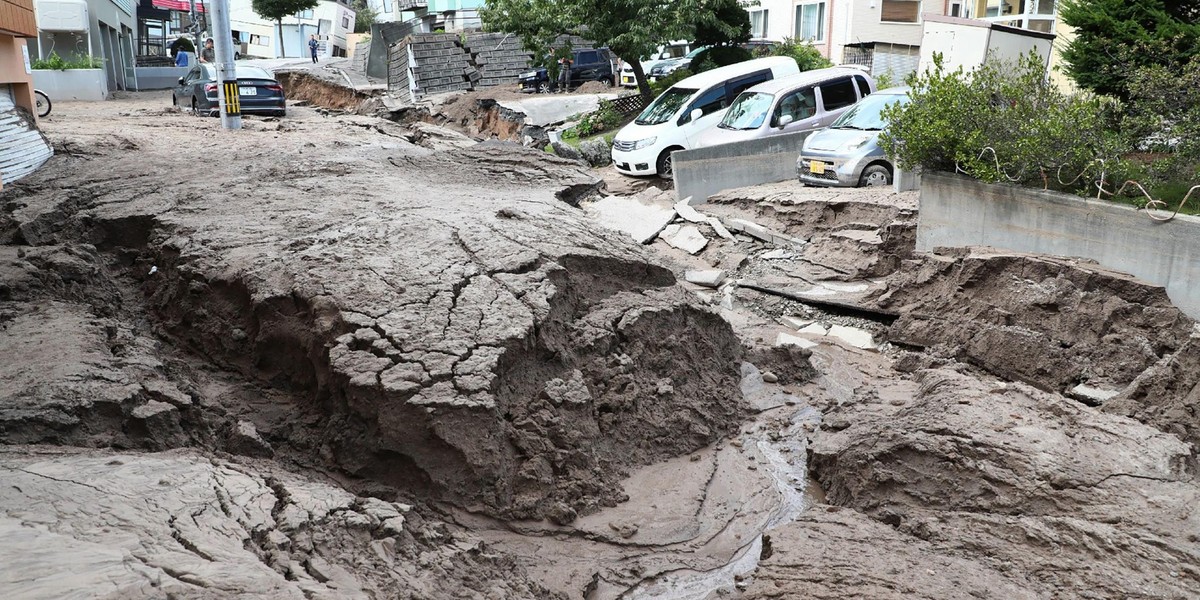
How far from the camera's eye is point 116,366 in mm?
6016

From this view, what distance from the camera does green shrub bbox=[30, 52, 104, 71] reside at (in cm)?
2738

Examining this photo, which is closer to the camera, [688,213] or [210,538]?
[210,538]

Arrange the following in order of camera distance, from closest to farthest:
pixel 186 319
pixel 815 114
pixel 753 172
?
pixel 186 319 → pixel 753 172 → pixel 815 114

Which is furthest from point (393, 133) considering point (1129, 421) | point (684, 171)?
point (1129, 421)

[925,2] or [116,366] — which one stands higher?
[925,2]

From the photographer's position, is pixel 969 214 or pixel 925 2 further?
pixel 925 2

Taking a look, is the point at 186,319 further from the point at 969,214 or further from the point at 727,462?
the point at 969,214

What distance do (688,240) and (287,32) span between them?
52.8m

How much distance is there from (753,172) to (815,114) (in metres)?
2.11

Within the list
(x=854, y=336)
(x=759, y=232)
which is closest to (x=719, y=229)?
(x=759, y=232)

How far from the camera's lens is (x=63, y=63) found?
2780cm

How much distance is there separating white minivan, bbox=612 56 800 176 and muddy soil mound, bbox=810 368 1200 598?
35.3ft

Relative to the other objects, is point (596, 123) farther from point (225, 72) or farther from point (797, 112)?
point (225, 72)

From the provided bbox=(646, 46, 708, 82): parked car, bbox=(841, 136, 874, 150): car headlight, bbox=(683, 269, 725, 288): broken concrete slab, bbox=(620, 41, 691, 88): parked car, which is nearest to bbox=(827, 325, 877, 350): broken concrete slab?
bbox=(683, 269, 725, 288): broken concrete slab
